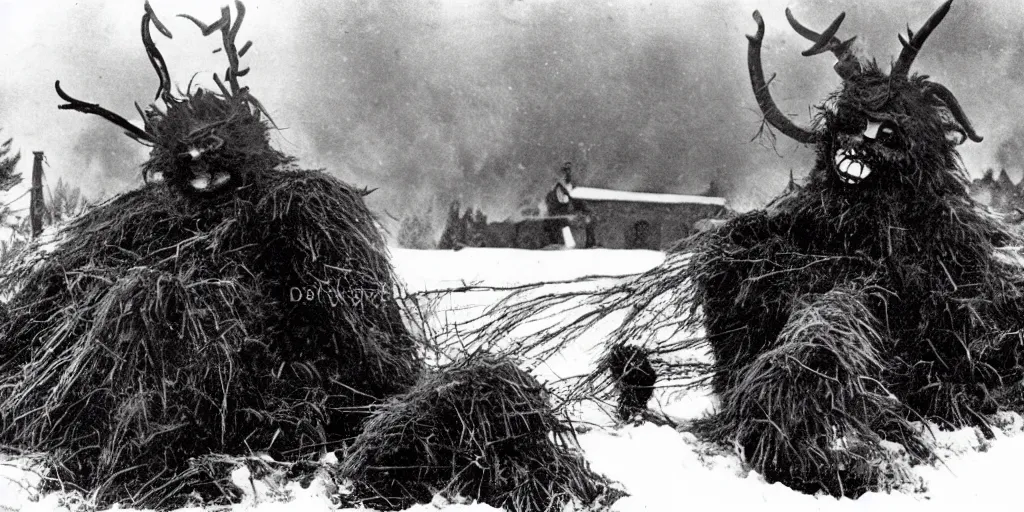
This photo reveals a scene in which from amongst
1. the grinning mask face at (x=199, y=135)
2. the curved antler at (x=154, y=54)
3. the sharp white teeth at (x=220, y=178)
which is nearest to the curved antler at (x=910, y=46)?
the grinning mask face at (x=199, y=135)

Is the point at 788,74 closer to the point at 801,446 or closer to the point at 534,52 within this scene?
the point at 801,446

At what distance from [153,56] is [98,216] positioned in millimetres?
851

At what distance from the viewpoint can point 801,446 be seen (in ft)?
10.2

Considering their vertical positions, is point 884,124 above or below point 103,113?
above

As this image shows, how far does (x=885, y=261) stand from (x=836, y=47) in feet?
3.94

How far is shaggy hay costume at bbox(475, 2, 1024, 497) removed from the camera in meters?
3.81

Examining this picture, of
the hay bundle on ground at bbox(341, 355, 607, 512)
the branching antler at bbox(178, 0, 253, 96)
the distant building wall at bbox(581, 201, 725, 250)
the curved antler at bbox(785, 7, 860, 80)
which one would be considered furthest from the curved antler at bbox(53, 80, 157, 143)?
the distant building wall at bbox(581, 201, 725, 250)

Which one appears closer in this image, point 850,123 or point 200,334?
point 200,334

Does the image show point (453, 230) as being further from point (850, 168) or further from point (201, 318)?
point (201, 318)

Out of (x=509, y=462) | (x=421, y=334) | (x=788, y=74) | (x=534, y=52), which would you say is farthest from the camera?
(x=534, y=52)

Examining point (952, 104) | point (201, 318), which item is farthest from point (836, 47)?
point (201, 318)

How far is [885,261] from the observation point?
12.7ft

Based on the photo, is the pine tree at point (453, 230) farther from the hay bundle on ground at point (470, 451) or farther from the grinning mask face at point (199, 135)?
the hay bundle on ground at point (470, 451)

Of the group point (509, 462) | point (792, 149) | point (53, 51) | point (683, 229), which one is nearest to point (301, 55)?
point (53, 51)
